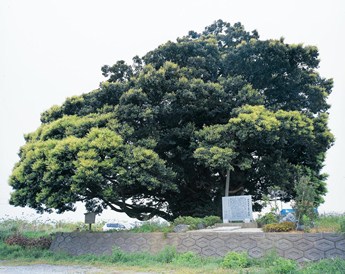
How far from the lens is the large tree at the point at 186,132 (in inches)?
563

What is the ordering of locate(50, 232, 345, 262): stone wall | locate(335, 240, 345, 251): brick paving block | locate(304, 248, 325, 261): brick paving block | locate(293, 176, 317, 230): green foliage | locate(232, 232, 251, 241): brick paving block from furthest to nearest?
1. locate(232, 232, 251, 241): brick paving block
2. locate(293, 176, 317, 230): green foliage
3. locate(50, 232, 345, 262): stone wall
4. locate(304, 248, 325, 261): brick paving block
5. locate(335, 240, 345, 251): brick paving block

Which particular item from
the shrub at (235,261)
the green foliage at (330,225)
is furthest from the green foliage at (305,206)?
the shrub at (235,261)

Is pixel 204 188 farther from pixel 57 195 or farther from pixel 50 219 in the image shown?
pixel 50 219

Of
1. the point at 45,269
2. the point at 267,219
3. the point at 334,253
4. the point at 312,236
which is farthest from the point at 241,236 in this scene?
the point at 45,269

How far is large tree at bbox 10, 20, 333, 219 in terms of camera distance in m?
14.3

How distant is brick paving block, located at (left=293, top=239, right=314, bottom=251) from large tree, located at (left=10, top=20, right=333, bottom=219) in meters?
4.88

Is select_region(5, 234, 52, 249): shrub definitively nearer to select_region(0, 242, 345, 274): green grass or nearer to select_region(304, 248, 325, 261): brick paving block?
select_region(0, 242, 345, 274): green grass

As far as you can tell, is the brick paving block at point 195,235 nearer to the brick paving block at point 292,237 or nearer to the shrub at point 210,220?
the shrub at point 210,220

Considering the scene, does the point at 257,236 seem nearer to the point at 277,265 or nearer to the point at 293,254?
the point at 293,254

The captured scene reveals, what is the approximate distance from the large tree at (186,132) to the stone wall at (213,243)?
5.27ft

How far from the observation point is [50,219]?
Result: 22484 millimetres

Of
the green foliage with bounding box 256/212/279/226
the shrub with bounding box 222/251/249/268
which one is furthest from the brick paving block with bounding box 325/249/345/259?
the green foliage with bounding box 256/212/279/226

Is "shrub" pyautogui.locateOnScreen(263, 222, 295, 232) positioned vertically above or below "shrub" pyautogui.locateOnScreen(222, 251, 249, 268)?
above

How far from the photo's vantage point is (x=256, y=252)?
36.1ft
